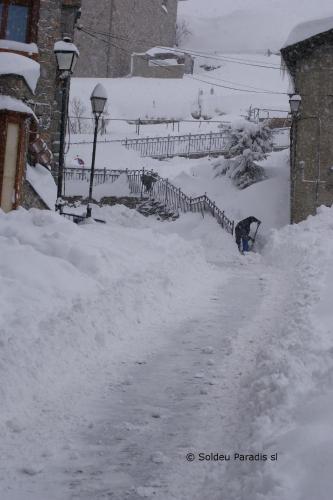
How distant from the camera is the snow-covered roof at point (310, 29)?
20.0 metres

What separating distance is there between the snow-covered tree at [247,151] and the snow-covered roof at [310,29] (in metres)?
4.06

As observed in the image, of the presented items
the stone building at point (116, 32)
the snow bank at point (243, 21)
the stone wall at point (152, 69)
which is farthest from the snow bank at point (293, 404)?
the snow bank at point (243, 21)

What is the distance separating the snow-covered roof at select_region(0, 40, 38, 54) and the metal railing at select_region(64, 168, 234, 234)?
9208 millimetres

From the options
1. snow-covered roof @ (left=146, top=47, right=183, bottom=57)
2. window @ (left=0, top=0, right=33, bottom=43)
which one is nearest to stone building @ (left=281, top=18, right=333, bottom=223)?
window @ (left=0, top=0, right=33, bottom=43)

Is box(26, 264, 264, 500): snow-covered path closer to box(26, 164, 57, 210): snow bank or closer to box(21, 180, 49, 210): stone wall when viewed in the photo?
box(21, 180, 49, 210): stone wall

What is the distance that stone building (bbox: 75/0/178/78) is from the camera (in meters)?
50.7

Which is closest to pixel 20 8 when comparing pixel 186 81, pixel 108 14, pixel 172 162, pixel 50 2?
pixel 50 2

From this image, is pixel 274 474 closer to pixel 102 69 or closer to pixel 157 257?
pixel 157 257

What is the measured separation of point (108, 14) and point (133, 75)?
6.33 m

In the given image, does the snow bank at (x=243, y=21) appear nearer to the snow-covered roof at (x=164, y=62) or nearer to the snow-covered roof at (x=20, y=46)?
the snow-covered roof at (x=164, y=62)

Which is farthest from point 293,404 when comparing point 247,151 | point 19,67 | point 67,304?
point 247,151

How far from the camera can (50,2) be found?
613 inches

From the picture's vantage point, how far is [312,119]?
68.4ft

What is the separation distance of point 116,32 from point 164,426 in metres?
52.9
